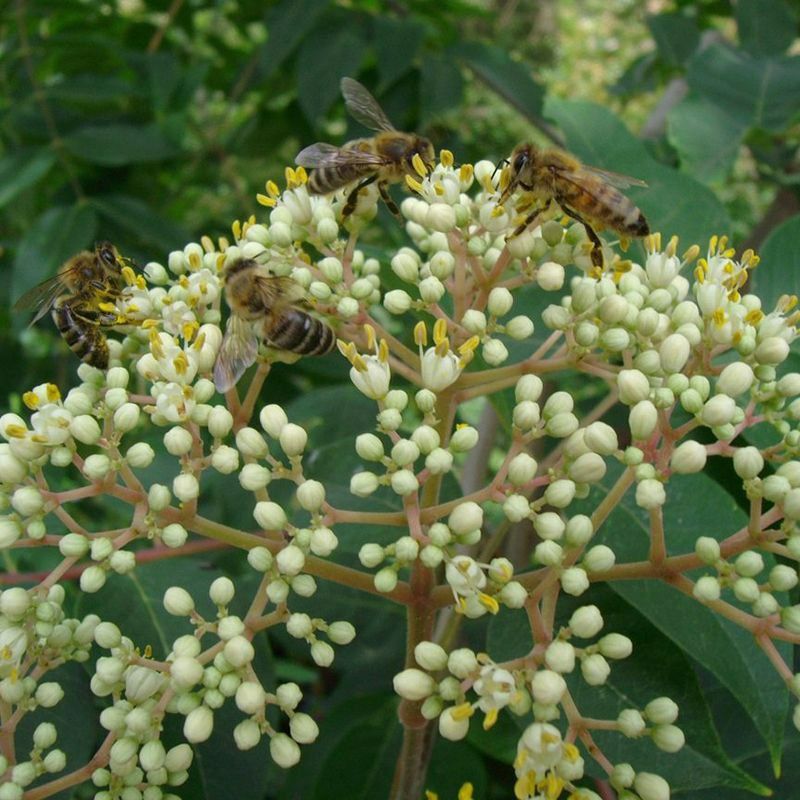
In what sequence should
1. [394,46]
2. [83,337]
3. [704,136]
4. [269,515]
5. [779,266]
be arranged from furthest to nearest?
[394,46]
[704,136]
[779,266]
[83,337]
[269,515]

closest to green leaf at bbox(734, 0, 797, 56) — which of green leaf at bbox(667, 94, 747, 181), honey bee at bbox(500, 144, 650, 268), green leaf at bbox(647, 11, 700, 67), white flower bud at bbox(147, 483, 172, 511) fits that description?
green leaf at bbox(647, 11, 700, 67)

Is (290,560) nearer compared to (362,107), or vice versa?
(290,560)

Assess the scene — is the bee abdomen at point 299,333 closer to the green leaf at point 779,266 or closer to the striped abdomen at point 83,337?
the striped abdomen at point 83,337

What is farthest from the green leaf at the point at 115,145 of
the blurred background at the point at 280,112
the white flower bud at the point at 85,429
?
the white flower bud at the point at 85,429

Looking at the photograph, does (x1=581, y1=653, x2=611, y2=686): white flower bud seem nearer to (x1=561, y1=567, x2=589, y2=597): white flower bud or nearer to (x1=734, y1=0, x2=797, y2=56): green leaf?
(x1=561, y1=567, x2=589, y2=597): white flower bud

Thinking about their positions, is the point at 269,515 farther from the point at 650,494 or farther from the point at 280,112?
the point at 280,112

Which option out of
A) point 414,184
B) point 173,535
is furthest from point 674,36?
point 173,535

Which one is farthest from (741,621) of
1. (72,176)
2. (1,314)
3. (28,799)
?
(1,314)
